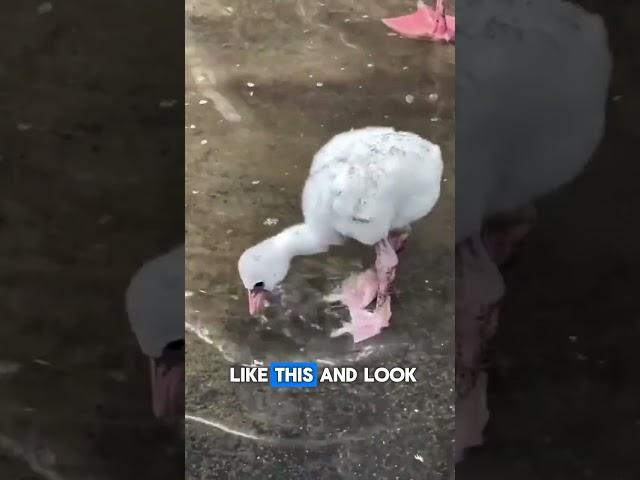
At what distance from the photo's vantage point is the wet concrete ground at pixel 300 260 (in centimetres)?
159

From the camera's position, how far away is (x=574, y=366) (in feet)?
5.31

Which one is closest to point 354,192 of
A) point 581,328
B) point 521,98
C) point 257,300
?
point 257,300

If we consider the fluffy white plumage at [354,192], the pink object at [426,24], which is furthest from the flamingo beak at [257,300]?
the pink object at [426,24]

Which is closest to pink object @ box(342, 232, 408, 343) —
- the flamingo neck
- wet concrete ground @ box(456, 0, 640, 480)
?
the flamingo neck

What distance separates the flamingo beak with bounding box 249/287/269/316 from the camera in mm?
1601

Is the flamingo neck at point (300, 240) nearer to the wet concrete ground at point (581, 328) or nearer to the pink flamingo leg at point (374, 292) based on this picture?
the pink flamingo leg at point (374, 292)

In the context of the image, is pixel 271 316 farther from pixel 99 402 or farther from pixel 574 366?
pixel 574 366

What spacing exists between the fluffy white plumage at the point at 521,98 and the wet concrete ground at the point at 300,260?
51 mm

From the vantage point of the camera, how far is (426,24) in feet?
5.23

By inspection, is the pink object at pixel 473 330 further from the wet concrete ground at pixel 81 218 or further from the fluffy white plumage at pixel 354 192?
the wet concrete ground at pixel 81 218

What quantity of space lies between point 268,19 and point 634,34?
0.89 m

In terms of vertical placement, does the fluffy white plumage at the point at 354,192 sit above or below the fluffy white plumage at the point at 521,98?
below

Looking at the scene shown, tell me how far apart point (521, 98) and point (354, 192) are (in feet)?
1.54

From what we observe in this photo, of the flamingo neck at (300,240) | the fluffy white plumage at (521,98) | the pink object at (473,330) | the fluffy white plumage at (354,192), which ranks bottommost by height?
the pink object at (473,330)
